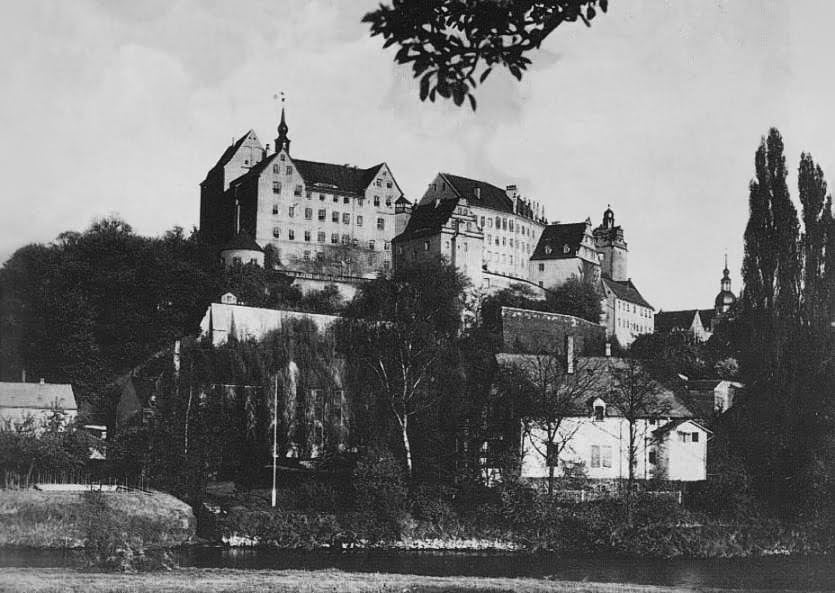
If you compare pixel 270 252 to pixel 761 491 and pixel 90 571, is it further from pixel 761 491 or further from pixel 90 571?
pixel 90 571

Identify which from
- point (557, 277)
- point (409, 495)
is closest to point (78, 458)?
point (409, 495)

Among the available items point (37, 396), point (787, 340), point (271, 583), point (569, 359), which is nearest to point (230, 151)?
point (37, 396)

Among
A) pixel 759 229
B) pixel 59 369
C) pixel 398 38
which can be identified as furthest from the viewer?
A: pixel 59 369

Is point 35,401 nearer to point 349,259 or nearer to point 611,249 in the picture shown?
point 349,259

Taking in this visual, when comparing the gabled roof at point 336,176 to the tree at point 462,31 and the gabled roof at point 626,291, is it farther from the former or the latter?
the tree at point 462,31

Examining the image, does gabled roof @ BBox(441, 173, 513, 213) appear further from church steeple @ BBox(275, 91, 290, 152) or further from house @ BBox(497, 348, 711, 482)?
house @ BBox(497, 348, 711, 482)

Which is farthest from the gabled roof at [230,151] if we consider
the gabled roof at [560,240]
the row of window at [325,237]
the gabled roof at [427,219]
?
the gabled roof at [560,240]

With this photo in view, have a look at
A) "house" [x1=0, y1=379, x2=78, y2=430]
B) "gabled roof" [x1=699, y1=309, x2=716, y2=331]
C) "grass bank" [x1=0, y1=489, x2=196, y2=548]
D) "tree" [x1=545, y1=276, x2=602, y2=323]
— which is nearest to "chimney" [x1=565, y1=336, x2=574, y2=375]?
"grass bank" [x1=0, y1=489, x2=196, y2=548]
